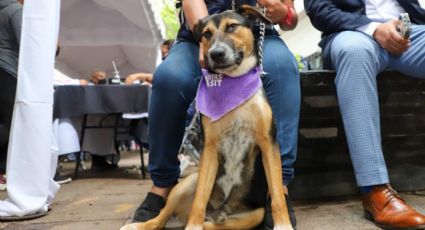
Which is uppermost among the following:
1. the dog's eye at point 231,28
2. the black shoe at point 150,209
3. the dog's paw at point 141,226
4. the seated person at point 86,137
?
the dog's eye at point 231,28

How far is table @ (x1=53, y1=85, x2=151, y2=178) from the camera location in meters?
4.44

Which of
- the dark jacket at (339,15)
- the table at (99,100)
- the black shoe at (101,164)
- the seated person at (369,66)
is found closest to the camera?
the seated person at (369,66)

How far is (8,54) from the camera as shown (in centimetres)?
353

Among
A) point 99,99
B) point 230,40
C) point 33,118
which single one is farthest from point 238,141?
point 99,99

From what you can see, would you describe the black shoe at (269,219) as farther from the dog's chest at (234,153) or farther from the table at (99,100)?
the table at (99,100)

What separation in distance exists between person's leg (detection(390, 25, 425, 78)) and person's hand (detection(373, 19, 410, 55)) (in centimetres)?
8

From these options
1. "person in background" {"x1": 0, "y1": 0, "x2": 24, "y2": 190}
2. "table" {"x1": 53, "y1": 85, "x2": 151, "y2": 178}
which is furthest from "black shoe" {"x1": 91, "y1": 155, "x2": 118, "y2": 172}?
"person in background" {"x1": 0, "y1": 0, "x2": 24, "y2": 190}

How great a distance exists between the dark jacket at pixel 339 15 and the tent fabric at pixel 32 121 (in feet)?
5.18

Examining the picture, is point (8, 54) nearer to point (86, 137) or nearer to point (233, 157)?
point (86, 137)

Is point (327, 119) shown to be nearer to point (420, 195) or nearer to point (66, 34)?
point (420, 195)

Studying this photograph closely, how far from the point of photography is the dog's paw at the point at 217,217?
1942mm

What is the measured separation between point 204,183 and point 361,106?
876 millimetres

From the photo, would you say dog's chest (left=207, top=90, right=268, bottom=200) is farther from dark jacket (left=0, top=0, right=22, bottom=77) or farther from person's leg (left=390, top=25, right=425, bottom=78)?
dark jacket (left=0, top=0, right=22, bottom=77)

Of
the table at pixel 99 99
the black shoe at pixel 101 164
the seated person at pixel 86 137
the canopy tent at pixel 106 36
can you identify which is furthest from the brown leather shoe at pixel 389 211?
the black shoe at pixel 101 164
